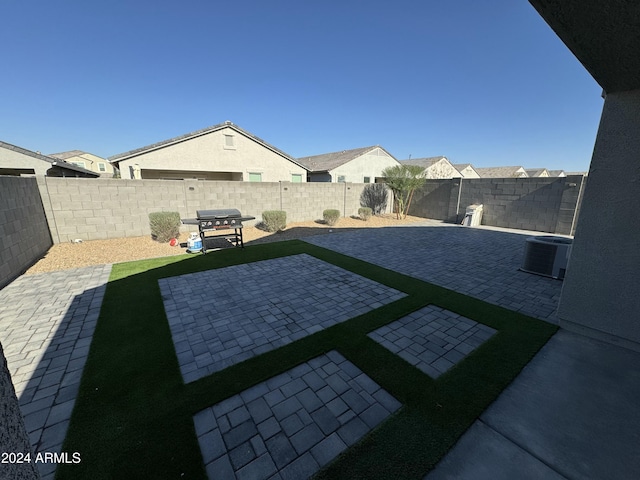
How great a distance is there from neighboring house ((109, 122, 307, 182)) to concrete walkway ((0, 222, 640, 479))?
13.8 meters

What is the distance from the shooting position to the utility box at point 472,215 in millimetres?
13742

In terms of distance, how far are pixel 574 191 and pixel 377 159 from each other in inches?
690

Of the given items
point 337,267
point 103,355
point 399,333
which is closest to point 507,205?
point 337,267

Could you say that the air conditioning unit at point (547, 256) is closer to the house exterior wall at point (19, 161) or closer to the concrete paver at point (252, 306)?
the concrete paver at point (252, 306)

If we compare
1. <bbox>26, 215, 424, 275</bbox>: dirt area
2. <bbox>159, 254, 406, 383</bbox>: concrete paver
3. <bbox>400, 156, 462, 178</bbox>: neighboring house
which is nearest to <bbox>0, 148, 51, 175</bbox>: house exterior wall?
<bbox>26, 215, 424, 275</bbox>: dirt area

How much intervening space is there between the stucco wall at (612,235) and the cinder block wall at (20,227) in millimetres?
10626

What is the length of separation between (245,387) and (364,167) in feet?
82.2

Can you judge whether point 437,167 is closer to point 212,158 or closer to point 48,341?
point 212,158

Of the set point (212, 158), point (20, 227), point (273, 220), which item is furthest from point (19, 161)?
point (273, 220)

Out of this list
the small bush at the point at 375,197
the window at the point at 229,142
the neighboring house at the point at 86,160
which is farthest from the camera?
the neighboring house at the point at 86,160

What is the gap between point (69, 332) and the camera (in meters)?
3.99

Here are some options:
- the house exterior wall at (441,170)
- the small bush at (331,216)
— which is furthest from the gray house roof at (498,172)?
the small bush at (331,216)

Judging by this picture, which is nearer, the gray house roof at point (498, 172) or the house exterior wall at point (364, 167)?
the house exterior wall at point (364, 167)

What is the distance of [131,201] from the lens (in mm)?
9750
